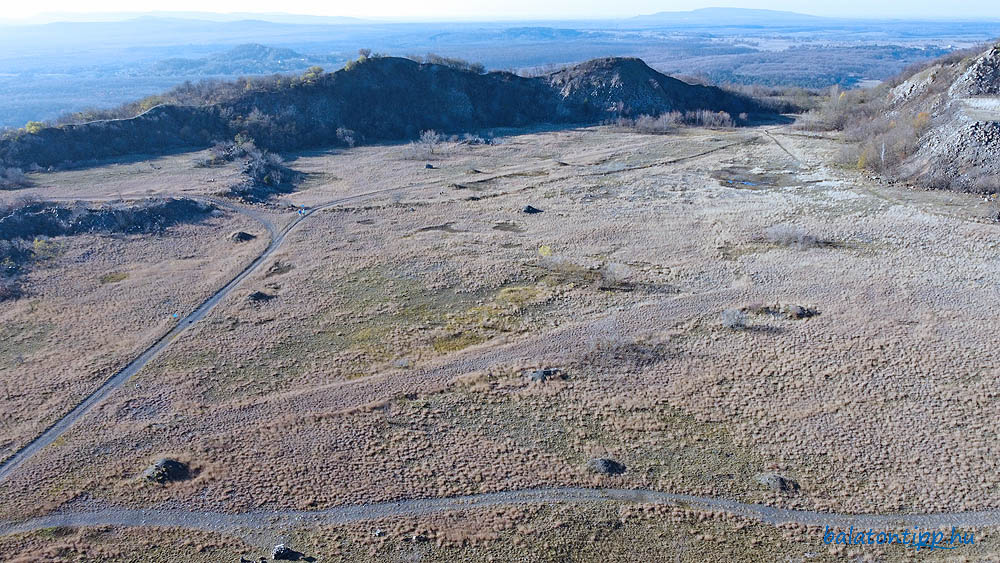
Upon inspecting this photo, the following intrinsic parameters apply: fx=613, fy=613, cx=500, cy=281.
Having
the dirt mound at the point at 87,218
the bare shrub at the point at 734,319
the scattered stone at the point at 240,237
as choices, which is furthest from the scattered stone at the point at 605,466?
the dirt mound at the point at 87,218

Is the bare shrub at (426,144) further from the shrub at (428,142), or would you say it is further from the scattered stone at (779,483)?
the scattered stone at (779,483)

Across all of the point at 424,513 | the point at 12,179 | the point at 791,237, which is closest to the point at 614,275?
the point at 791,237

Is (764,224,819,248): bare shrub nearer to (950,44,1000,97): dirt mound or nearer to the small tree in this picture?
(950,44,1000,97): dirt mound

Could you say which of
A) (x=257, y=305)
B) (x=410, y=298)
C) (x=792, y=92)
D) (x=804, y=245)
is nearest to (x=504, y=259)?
(x=410, y=298)

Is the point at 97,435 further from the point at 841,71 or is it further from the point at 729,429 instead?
Result: the point at 841,71

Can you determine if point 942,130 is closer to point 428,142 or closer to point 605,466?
point 428,142

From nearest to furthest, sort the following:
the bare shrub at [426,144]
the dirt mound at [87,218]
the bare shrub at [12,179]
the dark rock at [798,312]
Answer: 1. the dark rock at [798,312]
2. the dirt mound at [87,218]
3. the bare shrub at [12,179]
4. the bare shrub at [426,144]

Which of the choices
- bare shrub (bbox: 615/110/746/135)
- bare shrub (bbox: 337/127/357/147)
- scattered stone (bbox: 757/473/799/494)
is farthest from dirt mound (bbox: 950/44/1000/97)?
bare shrub (bbox: 337/127/357/147)
